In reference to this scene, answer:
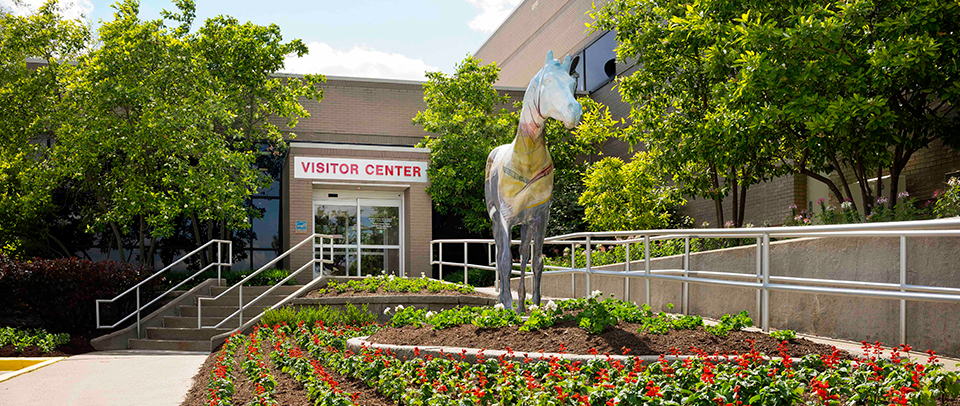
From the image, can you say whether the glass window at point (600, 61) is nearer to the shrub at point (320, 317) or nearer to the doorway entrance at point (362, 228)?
the doorway entrance at point (362, 228)

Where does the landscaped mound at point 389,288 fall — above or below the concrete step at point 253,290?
above

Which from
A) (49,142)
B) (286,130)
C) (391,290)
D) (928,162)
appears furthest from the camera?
(286,130)

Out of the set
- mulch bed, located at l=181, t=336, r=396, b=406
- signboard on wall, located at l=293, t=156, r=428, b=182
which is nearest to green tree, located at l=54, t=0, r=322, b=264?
signboard on wall, located at l=293, t=156, r=428, b=182

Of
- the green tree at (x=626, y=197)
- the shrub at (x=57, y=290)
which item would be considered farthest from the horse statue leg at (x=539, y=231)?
the shrub at (x=57, y=290)

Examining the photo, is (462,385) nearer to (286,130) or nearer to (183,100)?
(183,100)

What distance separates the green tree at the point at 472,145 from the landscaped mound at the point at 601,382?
1272cm

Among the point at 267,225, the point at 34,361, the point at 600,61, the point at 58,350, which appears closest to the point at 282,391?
the point at 34,361

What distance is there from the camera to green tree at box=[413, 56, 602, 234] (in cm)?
1977

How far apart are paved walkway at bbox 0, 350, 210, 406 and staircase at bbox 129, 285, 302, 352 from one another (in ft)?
3.82

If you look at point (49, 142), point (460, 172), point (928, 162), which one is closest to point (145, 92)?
point (49, 142)

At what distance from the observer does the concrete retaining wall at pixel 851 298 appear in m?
6.35

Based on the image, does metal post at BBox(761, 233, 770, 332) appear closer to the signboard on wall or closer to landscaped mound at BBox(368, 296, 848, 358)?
landscaped mound at BBox(368, 296, 848, 358)

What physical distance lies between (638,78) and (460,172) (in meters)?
7.64

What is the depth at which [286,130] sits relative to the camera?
21641 mm
